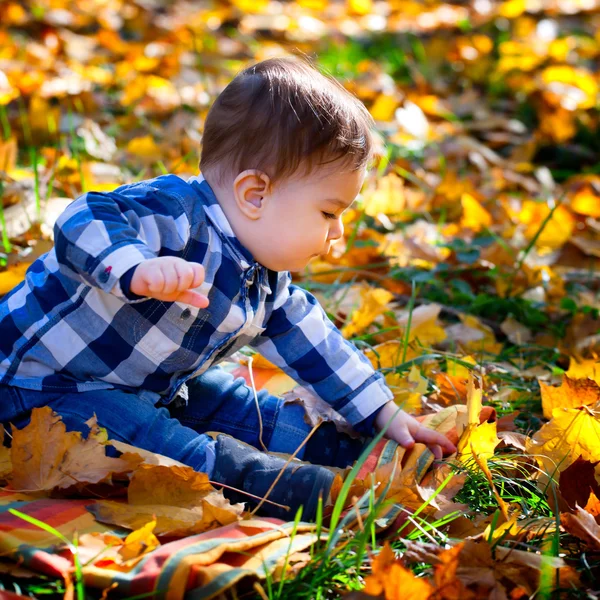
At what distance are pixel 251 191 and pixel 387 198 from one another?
5.04 ft

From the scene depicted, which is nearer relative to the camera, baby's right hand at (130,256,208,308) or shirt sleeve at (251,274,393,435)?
baby's right hand at (130,256,208,308)

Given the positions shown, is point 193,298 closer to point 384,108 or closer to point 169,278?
point 169,278

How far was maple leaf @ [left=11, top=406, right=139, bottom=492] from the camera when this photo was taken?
1.45 meters

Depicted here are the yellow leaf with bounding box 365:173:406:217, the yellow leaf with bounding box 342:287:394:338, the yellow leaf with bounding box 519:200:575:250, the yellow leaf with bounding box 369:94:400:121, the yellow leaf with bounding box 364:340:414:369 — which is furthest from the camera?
the yellow leaf with bounding box 369:94:400:121

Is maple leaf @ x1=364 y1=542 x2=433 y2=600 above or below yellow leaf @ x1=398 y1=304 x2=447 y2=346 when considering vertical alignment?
above

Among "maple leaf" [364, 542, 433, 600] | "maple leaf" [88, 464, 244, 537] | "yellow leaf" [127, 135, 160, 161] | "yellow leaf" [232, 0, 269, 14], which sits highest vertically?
"yellow leaf" [232, 0, 269, 14]

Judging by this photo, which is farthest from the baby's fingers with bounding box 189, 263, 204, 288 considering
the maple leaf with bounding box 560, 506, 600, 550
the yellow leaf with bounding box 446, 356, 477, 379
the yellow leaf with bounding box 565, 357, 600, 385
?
the yellow leaf with bounding box 565, 357, 600, 385

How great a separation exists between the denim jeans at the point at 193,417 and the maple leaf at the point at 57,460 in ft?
0.44

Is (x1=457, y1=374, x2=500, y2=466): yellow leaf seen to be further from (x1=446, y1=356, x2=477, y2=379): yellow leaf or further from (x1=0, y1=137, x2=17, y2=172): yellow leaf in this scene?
(x1=0, y1=137, x2=17, y2=172): yellow leaf

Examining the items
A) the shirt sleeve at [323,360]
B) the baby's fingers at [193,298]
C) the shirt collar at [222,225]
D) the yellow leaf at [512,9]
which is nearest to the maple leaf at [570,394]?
the shirt sleeve at [323,360]

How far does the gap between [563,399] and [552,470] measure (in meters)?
0.26

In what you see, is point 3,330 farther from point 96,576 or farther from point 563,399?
point 563,399

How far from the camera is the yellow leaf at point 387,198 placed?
309 centimetres

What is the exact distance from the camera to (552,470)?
1610 mm
